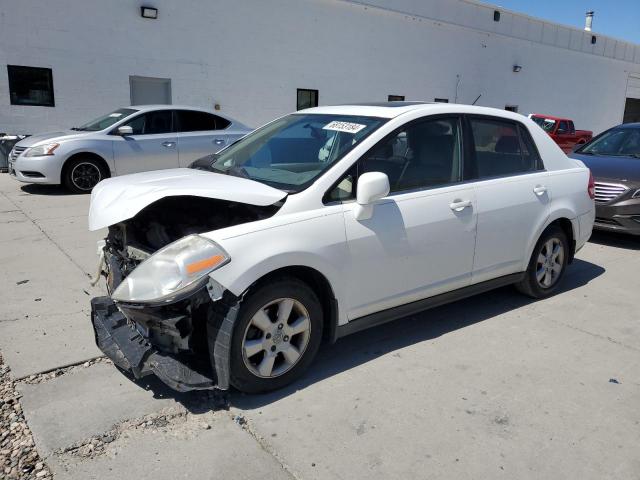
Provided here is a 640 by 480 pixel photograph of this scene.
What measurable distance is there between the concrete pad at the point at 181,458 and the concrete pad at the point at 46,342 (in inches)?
42.1

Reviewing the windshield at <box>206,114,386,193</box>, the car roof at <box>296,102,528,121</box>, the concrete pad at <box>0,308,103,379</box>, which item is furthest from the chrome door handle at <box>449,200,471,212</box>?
the concrete pad at <box>0,308,103,379</box>

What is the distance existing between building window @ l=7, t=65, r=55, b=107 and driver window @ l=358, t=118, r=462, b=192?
38.1 feet

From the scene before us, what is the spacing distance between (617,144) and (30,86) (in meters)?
12.2

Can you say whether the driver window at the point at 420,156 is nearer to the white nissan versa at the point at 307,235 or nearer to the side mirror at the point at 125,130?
the white nissan versa at the point at 307,235

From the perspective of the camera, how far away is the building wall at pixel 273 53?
1267 centimetres

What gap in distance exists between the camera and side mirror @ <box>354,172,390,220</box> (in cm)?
331

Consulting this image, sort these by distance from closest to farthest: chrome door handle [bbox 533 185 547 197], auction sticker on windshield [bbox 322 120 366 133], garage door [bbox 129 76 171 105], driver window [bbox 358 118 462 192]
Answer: driver window [bbox 358 118 462 192] → auction sticker on windshield [bbox 322 120 366 133] → chrome door handle [bbox 533 185 547 197] → garage door [bbox 129 76 171 105]

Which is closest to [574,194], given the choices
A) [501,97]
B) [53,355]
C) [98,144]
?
[53,355]

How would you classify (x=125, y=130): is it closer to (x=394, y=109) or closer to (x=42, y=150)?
(x=42, y=150)

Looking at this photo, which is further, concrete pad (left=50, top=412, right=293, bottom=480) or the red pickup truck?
the red pickup truck

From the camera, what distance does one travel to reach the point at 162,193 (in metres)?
3.18

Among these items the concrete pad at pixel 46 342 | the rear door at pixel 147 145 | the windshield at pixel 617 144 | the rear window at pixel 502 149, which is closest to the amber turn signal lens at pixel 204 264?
the concrete pad at pixel 46 342

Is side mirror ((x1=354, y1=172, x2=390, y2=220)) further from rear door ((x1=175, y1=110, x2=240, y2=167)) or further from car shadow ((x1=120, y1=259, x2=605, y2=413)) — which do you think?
rear door ((x1=175, y1=110, x2=240, y2=167))

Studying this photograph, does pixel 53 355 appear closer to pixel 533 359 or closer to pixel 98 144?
pixel 533 359
